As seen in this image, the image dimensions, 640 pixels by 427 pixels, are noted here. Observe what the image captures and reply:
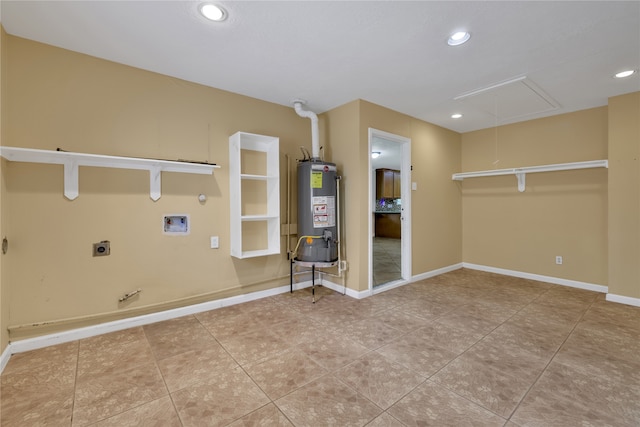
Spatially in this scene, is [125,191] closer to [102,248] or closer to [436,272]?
[102,248]

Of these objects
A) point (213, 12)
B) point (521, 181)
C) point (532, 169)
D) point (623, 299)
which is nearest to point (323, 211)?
point (213, 12)

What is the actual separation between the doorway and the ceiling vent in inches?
39.6

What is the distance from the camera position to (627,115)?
321 cm

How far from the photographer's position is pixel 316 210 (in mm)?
3316

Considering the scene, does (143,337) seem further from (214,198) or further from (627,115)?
(627,115)

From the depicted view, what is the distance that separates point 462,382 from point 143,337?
99.9 inches

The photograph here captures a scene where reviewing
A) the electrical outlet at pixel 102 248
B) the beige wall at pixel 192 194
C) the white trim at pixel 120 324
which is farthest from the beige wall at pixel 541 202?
the electrical outlet at pixel 102 248

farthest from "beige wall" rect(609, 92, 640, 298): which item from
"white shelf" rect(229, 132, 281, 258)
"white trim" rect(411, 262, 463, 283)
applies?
"white shelf" rect(229, 132, 281, 258)

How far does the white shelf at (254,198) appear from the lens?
10.0ft

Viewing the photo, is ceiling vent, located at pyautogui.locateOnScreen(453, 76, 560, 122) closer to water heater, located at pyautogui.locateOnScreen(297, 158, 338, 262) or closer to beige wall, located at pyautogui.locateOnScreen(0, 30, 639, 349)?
beige wall, located at pyautogui.locateOnScreen(0, 30, 639, 349)

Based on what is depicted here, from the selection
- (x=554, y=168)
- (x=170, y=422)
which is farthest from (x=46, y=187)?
(x=554, y=168)

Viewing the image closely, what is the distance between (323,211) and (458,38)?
207 cm

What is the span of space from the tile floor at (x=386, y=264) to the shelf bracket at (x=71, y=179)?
11.3 feet

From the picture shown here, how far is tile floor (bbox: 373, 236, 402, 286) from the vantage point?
4297 millimetres
